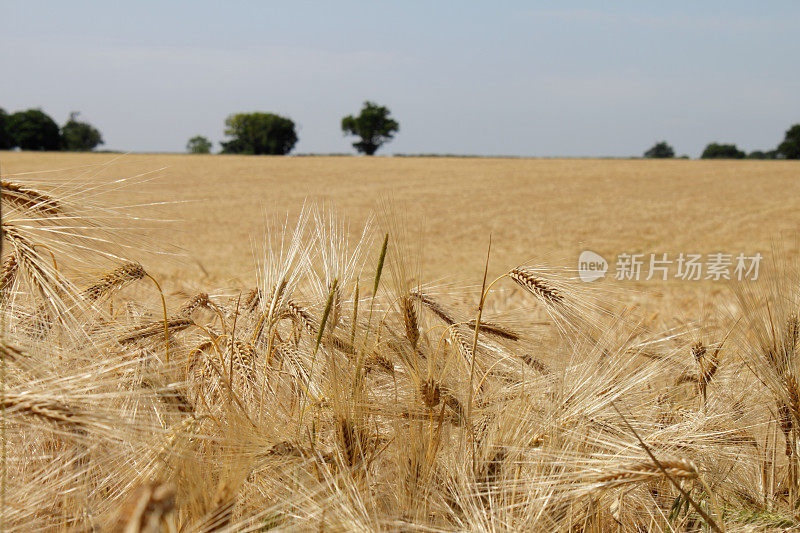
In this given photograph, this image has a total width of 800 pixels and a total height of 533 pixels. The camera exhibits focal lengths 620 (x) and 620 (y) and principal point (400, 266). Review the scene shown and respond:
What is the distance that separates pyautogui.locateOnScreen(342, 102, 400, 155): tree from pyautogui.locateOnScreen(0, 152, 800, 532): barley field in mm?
75668

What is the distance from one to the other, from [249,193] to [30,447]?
20.3m

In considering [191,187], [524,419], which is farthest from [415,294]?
[191,187]

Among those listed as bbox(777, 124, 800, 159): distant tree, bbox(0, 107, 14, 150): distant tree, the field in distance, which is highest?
bbox(777, 124, 800, 159): distant tree

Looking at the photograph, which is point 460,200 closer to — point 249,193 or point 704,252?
point 249,193

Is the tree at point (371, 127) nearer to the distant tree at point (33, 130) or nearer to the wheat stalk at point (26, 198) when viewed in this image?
the distant tree at point (33, 130)

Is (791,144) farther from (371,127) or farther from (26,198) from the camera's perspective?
(26,198)

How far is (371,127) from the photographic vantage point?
75.8 meters

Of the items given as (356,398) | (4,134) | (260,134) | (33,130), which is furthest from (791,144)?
(4,134)

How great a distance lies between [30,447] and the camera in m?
1.33

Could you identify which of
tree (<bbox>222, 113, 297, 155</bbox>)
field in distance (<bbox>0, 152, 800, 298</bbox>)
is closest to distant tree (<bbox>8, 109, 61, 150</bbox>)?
tree (<bbox>222, 113, 297, 155</bbox>)

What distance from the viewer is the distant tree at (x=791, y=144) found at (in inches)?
2322

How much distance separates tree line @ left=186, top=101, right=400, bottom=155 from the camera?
74.6 metres

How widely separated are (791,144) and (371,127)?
44.5 m

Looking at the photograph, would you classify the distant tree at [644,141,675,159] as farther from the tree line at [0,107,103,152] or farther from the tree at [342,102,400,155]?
the tree line at [0,107,103,152]
